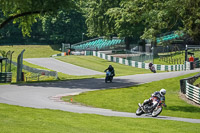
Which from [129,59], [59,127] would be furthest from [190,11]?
[129,59]

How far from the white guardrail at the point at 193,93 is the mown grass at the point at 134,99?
0.76 metres

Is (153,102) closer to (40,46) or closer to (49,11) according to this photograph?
(49,11)

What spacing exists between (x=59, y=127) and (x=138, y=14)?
15.6 m

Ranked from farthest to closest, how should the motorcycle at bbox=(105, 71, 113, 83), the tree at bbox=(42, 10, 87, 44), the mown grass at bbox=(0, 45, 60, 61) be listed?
1. the tree at bbox=(42, 10, 87, 44)
2. the mown grass at bbox=(0, 45, 60, 61)
3. the motorcycle at bbox=(105, 71, 113, 83)

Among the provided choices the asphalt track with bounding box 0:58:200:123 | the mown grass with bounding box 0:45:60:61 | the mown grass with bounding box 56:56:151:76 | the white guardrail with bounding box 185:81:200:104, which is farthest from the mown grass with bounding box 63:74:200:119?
the mown grass with bounding box 0:45:60:61

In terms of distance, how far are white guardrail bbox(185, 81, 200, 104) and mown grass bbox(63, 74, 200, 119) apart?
0.76m

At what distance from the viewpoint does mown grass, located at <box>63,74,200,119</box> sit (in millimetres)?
24297

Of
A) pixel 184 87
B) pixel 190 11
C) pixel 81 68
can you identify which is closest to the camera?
pixel 190 11

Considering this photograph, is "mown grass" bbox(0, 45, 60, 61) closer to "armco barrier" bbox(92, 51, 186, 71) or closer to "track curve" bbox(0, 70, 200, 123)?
"armco barrier" bbox(92, 51, 186, 71)

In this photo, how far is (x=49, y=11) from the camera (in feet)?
124

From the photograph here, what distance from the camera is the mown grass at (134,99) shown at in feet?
79.7

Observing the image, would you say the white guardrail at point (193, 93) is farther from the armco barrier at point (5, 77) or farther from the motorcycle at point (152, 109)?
the armco barrier at point (5, 77)

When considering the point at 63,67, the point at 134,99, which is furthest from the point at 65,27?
the point at 134,99

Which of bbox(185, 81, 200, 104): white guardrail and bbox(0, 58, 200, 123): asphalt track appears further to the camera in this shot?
bbox(185, 81, 200, 104): white guardrail
